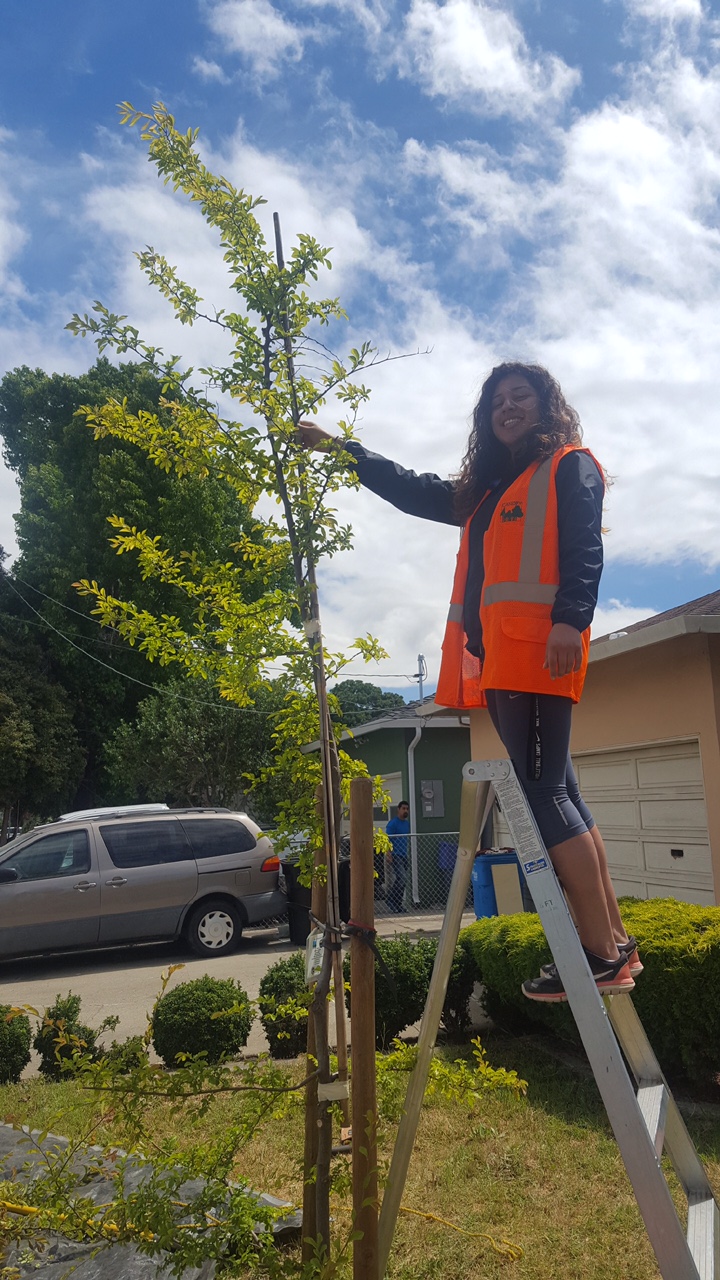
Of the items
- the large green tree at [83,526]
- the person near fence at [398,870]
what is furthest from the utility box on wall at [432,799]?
the large green tree at [83,526]

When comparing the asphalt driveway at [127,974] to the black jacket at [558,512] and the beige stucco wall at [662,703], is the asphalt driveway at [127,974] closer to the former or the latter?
the beige stucco wall at [662,703]

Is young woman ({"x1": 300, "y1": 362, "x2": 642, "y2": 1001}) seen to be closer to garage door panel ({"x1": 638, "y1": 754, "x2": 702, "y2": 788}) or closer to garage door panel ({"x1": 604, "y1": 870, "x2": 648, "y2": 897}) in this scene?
garage door panel ({"x1": 638, "y1": 754, "x2": 702, "y2": 788})

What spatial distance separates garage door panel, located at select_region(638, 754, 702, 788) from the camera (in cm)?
792

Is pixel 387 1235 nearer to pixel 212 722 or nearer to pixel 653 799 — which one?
pixel 653 799

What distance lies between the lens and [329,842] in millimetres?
2488

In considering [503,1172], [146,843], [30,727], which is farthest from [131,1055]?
[30,727]

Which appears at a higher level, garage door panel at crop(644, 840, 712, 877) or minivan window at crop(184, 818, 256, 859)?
minivan window at crop(184, 818, 256, 859)

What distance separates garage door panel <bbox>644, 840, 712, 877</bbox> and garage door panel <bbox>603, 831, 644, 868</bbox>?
131mm

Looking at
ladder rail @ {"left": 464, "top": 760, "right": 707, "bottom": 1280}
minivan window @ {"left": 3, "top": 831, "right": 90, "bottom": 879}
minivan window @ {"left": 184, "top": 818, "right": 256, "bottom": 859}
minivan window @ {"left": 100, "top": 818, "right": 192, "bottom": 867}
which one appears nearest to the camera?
ladder rail @ {"left": 464, "top": 760, "right": 707, "bottom": 1280}

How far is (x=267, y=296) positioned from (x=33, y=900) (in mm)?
9002

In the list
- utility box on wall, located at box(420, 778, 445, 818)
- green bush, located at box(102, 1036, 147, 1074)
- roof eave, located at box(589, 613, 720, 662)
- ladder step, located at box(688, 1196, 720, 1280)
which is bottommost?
ladder step, located at box(688, 1196, 720, 1280)

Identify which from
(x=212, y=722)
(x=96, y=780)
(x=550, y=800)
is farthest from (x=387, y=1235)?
(x=96, y=780)

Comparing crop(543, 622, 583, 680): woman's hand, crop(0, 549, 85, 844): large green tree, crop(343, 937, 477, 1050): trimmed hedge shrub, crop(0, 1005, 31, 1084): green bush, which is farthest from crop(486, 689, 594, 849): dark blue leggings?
crop(0, 549, 85, 844): large green tree

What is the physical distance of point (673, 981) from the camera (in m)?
4.52
